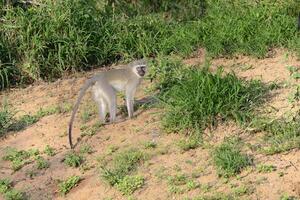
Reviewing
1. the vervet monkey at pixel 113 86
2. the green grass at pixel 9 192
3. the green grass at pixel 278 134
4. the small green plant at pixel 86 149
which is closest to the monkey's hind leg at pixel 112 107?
the vervet monkey at pixel 113 86

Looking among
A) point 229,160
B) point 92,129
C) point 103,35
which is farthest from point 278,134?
point 103,35

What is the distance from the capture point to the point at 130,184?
596cm

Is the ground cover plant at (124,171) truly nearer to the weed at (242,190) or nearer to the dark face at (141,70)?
the weed at (242,190)

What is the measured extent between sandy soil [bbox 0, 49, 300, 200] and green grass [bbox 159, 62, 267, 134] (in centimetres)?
12

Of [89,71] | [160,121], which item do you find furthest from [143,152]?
[89,71]

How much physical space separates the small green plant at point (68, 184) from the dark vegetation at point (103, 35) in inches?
107

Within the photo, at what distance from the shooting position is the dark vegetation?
27.9 ft

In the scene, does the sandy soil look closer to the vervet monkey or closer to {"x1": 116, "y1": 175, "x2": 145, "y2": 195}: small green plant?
{"x1": 116, "y1": 175, "x2": 145, "y2": 195}: small green plant

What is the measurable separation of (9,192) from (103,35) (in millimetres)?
3305

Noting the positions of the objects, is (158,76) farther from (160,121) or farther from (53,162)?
(53,162)

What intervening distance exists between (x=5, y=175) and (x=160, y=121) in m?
1.71

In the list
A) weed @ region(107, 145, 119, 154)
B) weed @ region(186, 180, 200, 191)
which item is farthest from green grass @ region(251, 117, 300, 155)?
weed @ region(107, 145, 119, 154)

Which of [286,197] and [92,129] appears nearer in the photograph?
[286,197]

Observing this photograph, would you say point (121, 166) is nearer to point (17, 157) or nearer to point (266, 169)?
point (17, 157)
